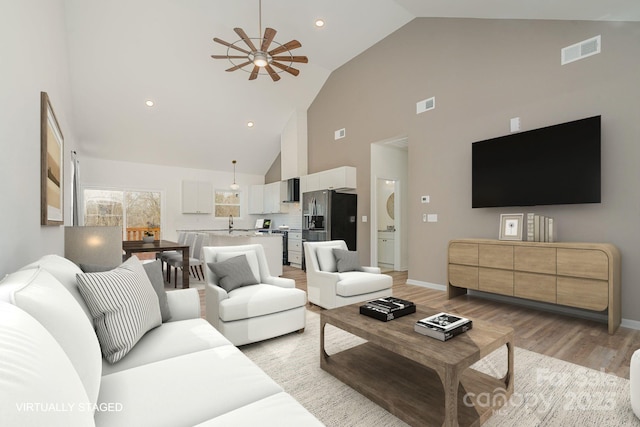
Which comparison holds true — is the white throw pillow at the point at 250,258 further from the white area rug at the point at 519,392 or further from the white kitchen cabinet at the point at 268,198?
the white kitchen cabinet at the point at 268,198

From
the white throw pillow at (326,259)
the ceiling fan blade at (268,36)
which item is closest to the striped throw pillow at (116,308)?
the white throw pillow at (326,259)

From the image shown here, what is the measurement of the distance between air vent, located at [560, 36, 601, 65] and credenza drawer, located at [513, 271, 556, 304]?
2.47m

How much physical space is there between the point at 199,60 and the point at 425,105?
420cm

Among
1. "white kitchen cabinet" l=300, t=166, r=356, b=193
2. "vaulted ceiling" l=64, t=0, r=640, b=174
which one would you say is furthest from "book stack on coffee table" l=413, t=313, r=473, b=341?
"white kitchen cabinet" l=300, t=166, r=356, b=193

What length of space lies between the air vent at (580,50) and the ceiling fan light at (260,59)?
11.4 ft

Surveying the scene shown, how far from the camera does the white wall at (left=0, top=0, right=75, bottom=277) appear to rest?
58.2 inches

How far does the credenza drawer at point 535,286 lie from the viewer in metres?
3.28

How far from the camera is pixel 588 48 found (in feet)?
11.0

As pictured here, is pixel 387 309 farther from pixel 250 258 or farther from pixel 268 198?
pixel 268 198

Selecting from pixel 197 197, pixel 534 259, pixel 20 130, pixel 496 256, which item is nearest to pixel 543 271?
pixel 534 259

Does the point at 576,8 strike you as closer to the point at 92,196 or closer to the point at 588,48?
the point at 588,48

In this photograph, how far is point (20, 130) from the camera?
1725mm

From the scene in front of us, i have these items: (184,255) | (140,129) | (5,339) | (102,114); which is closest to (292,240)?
(184,255)

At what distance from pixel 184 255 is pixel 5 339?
14.3 ft
